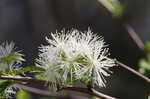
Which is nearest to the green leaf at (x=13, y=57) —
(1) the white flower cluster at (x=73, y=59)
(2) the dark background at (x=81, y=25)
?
(1) the white flower cluster at (x=73, y=59)

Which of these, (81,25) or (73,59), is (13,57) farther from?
(81,25)

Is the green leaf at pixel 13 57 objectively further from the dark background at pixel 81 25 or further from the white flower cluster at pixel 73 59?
the dark background at pixel 81 25

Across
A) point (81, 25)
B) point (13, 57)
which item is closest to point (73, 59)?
point (13, 57)

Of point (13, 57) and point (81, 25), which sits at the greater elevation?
point (81, 25)

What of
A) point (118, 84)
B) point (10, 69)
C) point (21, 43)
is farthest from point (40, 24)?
point (10, 69)

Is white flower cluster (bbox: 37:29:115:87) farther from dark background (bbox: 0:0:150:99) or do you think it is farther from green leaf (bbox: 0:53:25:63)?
dark background (bbox: 0:0:150:99)
